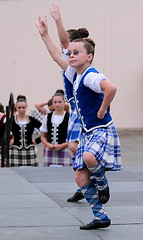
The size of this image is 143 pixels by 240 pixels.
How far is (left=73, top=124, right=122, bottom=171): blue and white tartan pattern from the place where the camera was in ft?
19.9

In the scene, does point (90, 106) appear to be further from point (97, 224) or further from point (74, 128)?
point (74, 128)

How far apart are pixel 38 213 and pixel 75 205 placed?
2.04 ft

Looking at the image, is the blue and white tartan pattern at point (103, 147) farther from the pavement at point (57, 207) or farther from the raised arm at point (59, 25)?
the raised arm at point (59, 25)

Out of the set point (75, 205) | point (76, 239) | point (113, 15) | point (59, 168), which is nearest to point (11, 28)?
point (113, 15)

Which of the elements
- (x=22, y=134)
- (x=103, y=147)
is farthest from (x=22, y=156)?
(x=103, y=147)

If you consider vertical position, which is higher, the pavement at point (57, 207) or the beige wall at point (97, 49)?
the beige wall at point (97, 49)

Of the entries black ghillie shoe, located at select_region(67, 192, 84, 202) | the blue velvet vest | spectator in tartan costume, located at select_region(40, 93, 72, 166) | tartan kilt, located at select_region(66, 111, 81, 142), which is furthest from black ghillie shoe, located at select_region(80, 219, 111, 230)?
spectator in tartan costume, located at select_region(40, 93, 72, 166)

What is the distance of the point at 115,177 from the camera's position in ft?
33.2

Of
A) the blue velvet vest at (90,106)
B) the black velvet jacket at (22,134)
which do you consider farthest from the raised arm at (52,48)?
the black velvet jacket at (22,134)

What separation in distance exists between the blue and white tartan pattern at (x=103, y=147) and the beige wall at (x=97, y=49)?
18463 millimetres

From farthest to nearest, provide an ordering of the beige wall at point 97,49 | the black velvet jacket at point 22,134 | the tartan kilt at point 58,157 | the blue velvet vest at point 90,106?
1. the beige wall at point 97,49
2. the black velvet jacket at point 22,134
3. the tartan kilt at point 58,157
4. the blue velvet vest at point 90,106

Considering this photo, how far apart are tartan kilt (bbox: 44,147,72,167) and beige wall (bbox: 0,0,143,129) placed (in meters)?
13.0

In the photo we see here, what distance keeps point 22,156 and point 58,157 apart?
2.43ft

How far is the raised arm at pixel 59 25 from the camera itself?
7.04m
